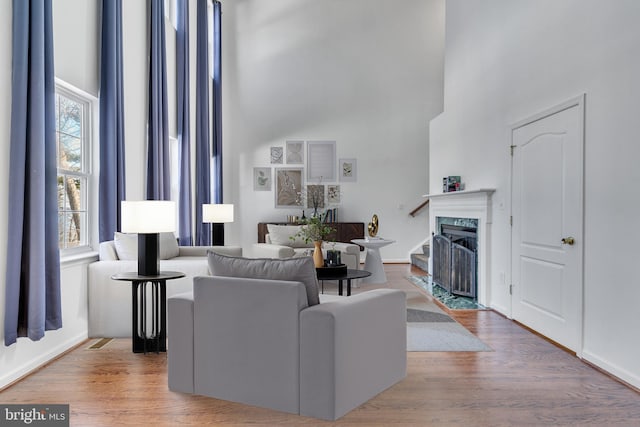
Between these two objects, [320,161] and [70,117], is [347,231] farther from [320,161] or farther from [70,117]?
[70,117]

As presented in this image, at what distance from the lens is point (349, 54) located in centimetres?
970

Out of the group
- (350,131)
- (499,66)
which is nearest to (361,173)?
(350,131)

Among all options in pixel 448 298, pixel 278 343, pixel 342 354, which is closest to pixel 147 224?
pixel 278 343

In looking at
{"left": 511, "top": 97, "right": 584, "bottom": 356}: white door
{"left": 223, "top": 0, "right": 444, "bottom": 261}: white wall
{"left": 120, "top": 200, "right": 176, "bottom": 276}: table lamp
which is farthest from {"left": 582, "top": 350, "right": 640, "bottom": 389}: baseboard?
{"left": 223, "top": 0, "right": 444, "bottom": 261}: white wall

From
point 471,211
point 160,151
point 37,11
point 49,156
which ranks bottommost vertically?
point 471,211

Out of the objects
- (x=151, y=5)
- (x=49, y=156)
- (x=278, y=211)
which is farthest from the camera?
(x=278, y=211)

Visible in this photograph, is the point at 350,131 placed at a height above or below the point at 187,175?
above

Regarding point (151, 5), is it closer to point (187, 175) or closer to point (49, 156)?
point (187, 175)

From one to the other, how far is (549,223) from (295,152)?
20.5ft

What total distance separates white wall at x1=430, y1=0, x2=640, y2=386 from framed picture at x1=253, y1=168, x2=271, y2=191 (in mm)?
4638

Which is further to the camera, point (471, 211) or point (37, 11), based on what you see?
point (471, 211)

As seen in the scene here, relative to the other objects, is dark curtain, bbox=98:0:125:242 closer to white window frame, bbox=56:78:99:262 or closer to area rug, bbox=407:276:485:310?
white window frame, bbox=56:78:99:262

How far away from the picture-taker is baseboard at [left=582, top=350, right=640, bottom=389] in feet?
9.75

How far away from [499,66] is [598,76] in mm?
1851
